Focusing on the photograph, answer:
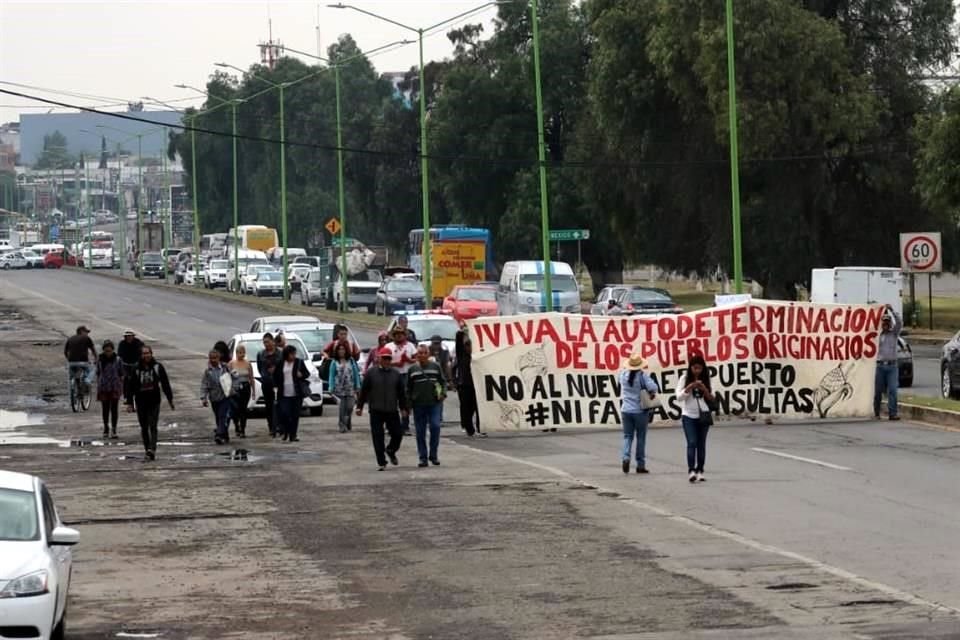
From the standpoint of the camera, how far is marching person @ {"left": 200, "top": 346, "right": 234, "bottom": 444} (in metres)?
28.9

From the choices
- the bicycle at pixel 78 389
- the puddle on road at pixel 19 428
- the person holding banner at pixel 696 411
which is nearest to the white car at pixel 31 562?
the person holding banner at pixel 696 411

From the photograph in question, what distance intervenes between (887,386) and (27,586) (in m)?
20.8

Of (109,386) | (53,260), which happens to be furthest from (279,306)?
(53,260)

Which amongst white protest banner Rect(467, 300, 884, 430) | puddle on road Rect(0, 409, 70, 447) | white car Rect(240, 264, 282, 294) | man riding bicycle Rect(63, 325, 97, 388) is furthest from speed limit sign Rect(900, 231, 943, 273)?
white car Rect(240, 264, 282, 294)

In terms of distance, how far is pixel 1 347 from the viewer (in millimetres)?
57281

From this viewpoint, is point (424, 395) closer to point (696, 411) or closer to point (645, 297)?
point (696, 411)

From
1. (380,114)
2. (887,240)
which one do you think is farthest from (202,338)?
(380,114)

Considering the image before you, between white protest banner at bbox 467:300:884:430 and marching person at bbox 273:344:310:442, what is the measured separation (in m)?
2.70

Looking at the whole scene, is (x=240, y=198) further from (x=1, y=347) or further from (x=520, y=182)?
(x=1, y=347)

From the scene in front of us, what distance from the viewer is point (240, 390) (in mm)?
30016

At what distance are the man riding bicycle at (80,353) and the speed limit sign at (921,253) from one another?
74.2 ft

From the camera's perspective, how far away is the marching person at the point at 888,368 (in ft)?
98.6

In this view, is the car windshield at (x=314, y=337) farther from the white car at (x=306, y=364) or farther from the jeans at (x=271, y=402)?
the jeans at (x=271, y=402)

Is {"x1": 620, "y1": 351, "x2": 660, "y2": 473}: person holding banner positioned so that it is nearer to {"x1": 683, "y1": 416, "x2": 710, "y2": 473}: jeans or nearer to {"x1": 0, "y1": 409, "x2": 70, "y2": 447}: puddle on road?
{"x1": 683, "y1": 416, "x2": 710, "y2": 473}: jeans
